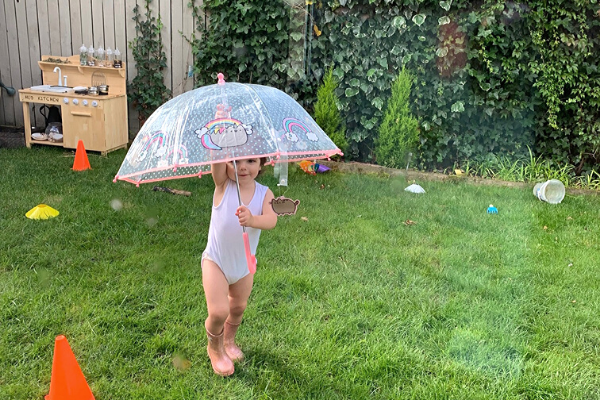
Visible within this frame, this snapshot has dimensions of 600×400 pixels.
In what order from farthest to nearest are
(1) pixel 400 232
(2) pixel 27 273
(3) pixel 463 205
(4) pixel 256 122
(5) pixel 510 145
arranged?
(5) pixel 510 145 → (3) pixel 463 205 → (1) pixel 400 232 → (2) pixel 27 273 → (4) pixel 256 122

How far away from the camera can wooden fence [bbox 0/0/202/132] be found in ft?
21.7

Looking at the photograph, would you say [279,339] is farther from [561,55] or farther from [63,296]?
[561,55]

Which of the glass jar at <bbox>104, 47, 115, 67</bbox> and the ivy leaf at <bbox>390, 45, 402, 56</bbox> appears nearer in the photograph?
the ivy leaf at <bbox>390, 45, 402, 56</bbox>

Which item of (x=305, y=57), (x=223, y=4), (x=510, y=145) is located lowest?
(x=510, y=145)

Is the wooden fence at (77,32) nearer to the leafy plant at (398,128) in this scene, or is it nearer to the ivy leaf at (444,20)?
the leafy plant at (398,128)

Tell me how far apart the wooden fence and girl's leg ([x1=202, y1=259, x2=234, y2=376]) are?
16.9 ft

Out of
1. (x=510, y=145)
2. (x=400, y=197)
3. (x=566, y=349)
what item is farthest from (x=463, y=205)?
(x=566, y=349)

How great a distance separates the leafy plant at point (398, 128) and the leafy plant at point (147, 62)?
3.18 meters

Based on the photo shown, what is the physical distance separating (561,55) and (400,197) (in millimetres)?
2593

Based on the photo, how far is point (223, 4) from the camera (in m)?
6.18

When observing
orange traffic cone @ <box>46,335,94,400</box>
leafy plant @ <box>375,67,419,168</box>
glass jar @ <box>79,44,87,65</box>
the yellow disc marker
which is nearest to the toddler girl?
orange traffic cone @ <box>46,335,94,400</box>

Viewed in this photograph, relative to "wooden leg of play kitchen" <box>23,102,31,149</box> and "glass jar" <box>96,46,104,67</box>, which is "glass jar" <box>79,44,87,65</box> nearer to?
"glass jar" <box>96,46,104,67</box>

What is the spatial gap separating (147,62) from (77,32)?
1176 millimetres

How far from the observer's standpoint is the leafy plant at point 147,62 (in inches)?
261
